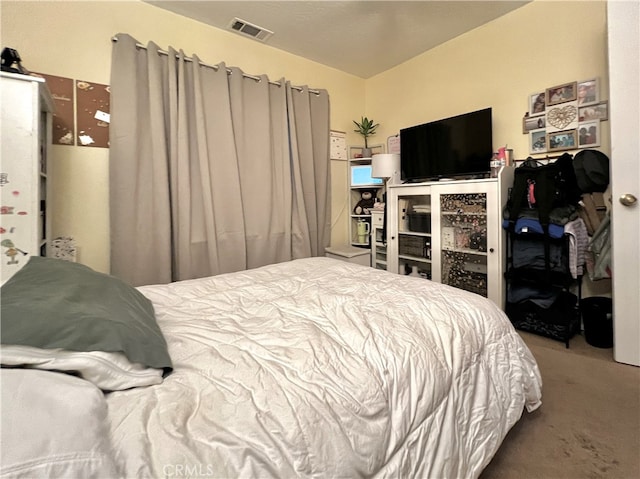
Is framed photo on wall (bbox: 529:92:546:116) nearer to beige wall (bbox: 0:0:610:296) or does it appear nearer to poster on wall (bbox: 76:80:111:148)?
beige wall (bbox: 0:0:610:296)

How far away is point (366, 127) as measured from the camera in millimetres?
3736

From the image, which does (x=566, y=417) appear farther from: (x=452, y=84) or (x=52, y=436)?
(x=452, y=84)

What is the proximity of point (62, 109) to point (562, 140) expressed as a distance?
3697mm

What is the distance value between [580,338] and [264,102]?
3.27m

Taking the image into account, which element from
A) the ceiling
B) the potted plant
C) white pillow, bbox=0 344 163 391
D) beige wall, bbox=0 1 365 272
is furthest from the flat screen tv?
white pillow, bbox=0 344 163 391

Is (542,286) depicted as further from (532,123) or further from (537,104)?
(537,104)

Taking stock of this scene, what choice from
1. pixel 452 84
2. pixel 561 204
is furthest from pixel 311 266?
pixel 452 84

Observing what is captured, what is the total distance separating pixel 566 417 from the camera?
4.84 feet

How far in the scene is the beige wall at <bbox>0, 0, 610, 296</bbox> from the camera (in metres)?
2.14

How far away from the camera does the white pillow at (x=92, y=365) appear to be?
599 millimetres

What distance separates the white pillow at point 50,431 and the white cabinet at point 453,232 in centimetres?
267

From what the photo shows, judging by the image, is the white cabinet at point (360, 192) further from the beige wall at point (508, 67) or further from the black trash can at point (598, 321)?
the black trash can at point (598, 321)

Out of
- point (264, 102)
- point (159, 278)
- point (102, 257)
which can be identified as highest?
point (264, 102)

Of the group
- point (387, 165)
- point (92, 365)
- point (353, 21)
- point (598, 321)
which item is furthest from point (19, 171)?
point (598, 321)
